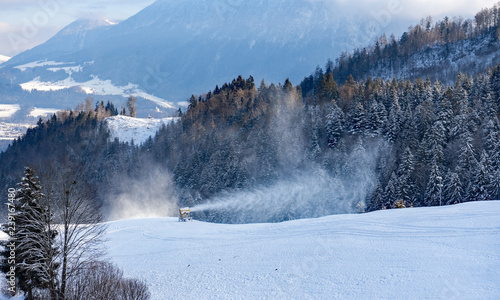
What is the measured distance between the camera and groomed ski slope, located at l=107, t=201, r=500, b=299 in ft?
59.2

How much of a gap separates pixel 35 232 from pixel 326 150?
6050cm

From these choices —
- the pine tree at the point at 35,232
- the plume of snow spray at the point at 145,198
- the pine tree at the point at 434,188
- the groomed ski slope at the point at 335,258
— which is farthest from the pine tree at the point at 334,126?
the pine tree at the point at 35,232

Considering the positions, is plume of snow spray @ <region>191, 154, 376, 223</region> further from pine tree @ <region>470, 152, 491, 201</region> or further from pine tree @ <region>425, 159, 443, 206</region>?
pine tree @ <region>470, 152, 491, 201</region>

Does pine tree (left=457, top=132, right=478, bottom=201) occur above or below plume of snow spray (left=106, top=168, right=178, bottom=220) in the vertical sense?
above

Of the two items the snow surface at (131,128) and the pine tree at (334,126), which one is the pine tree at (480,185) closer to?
the pine tree at (334,126)

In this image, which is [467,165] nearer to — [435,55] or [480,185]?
[480,185]

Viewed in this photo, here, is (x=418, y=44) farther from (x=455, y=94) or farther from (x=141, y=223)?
(x=141, y=223)

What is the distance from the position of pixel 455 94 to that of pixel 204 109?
63.9 metres

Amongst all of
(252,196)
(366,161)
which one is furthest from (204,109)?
(366,161)

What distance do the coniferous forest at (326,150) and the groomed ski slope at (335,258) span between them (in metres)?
12.6

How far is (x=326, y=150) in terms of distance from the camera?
2864 inches

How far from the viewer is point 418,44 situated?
136 metres

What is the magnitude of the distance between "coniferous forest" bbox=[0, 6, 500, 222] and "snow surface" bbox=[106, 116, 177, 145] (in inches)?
272

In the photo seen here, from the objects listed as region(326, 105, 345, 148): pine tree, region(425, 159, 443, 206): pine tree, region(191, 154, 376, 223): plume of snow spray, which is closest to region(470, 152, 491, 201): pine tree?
region(425, 159, 443, 206): pine tree
